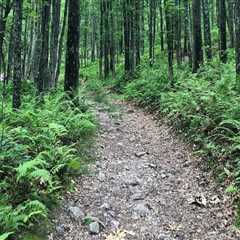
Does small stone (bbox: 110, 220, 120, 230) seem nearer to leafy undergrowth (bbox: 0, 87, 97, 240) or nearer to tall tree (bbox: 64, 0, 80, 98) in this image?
leafy undergrowth (bbox: 0, 87, 97, 240)

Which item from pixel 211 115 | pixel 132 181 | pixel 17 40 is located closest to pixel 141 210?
pixel 132 181

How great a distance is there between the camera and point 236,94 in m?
11.0

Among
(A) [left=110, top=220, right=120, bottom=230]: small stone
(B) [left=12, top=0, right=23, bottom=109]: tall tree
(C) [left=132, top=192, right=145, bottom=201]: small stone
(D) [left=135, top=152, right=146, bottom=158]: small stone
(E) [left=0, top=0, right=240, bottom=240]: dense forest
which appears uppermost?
(B) [left=12, top=0, right=23, bottom=109]: tall tree

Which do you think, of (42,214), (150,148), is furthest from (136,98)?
(42,214)

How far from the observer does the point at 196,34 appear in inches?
631

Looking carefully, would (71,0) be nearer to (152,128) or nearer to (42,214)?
(152,128)

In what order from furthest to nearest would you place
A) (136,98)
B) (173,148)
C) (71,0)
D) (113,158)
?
(136,98) < (71,0) < (173,148) < (113,158)

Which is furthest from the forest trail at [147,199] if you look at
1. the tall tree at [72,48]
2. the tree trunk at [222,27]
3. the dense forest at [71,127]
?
the tree trunk at [222,27]

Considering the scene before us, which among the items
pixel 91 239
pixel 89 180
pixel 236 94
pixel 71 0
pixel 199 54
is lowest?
pixel 91 239

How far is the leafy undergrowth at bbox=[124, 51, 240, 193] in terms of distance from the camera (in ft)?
26.7

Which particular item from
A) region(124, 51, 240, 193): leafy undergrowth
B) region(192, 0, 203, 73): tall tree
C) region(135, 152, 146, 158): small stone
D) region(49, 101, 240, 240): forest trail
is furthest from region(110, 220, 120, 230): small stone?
region(192, 0, 203, 73): tall tree

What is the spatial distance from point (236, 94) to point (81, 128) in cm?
454

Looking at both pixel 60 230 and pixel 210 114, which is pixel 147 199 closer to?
pixel 60 230

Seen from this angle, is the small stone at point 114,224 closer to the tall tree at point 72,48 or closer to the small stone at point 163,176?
the small stone at point 163,176
